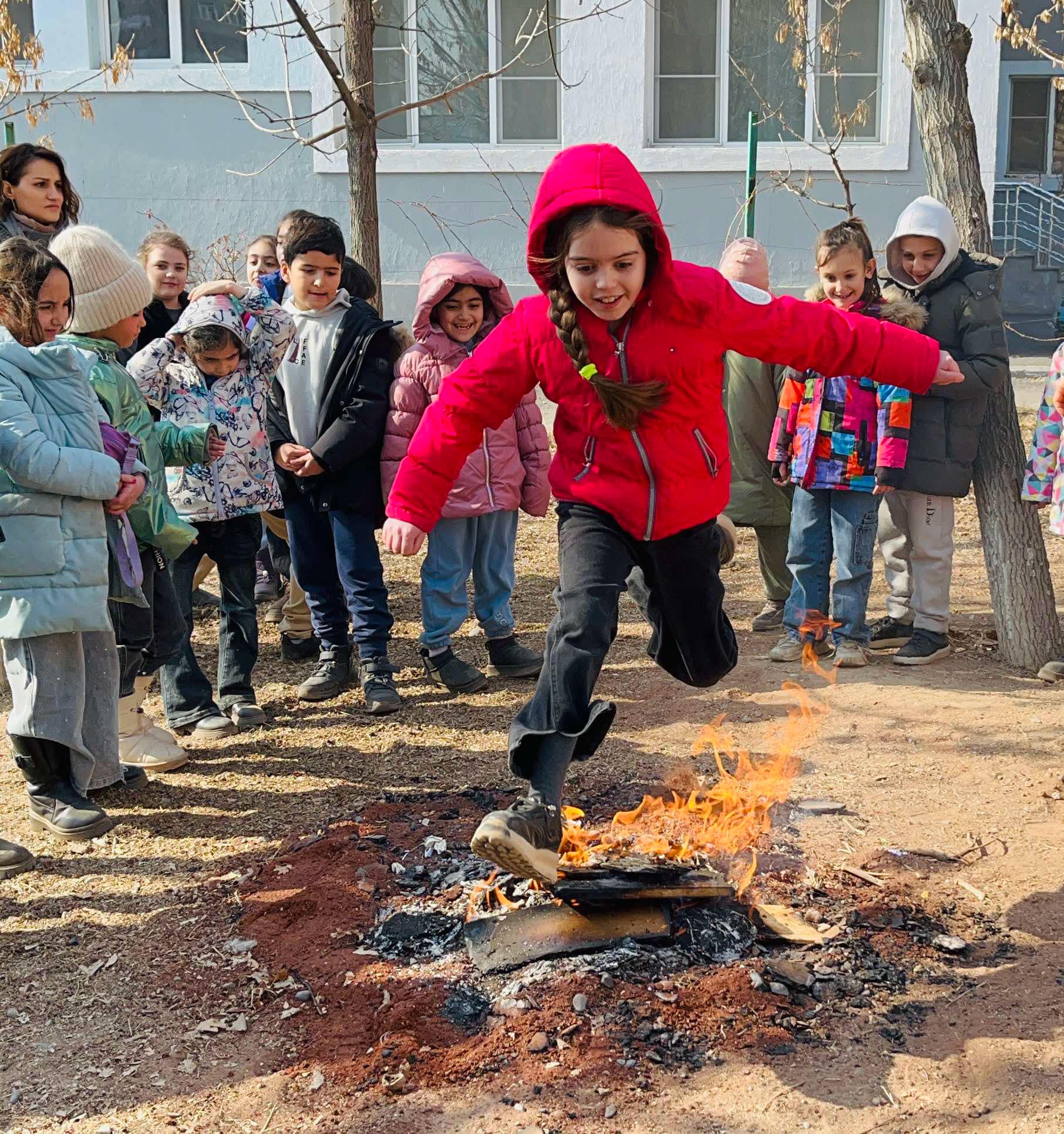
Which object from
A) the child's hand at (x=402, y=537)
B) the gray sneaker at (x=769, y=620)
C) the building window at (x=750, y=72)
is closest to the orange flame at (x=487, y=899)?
the child's hand at (x=402, y=537)

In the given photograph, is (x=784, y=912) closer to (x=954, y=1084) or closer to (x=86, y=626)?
(x=954, y=1084)

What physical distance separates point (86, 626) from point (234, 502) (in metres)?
1.32

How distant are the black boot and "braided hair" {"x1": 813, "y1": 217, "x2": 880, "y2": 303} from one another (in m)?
3.99

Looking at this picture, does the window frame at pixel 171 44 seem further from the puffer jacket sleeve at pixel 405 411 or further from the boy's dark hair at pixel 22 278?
the boy's dark hair at pixel 22 278

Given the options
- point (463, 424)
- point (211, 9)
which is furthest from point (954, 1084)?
point (211, 9)

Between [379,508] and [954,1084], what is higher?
[379,508]

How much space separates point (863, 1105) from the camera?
2.95 meters

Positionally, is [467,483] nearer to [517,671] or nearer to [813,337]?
→ [517,671]

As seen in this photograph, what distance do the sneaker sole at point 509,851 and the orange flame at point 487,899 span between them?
1.45 feet

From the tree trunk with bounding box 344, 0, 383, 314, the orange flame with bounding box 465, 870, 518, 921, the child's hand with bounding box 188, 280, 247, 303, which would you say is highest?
the tree trunk with bounding box 344, 0, 383, 314

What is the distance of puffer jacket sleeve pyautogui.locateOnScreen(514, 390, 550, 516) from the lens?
6270 mm

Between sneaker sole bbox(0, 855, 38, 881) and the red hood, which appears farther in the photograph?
sneaker sole bbox(0, 855, 38, 881)

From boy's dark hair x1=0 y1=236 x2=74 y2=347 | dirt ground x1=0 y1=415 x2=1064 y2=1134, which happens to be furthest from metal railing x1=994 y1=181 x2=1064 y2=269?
boy's dark hair x1=0 y1=236 x2=74 y2=347

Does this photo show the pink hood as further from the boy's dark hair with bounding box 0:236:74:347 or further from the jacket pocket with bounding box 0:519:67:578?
the jacket pocket with bounding box 0:519:67:578
